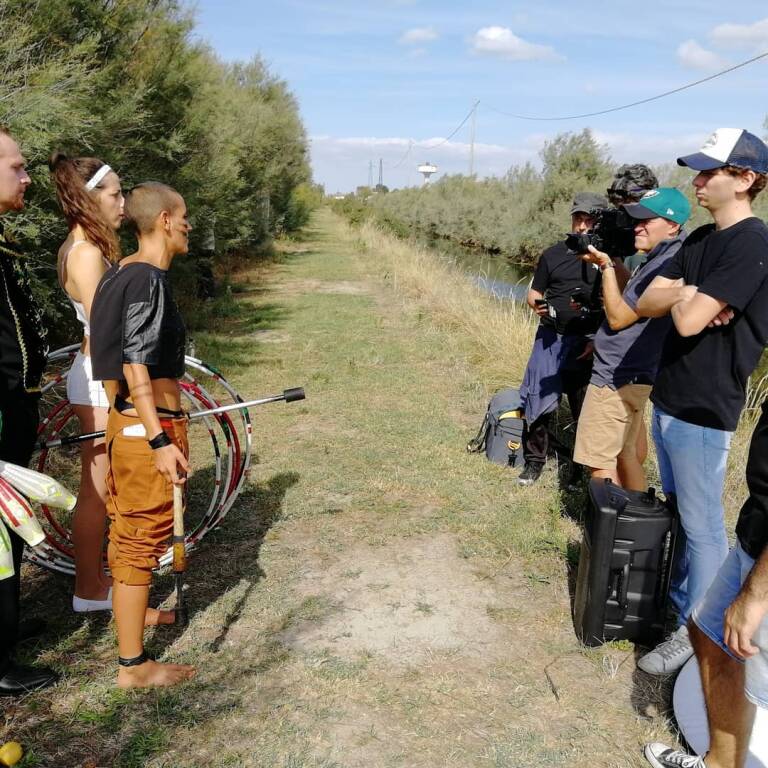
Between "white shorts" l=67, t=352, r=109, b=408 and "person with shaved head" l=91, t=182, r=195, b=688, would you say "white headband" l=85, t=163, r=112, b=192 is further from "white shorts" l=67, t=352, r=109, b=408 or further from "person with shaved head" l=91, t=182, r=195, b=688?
"white shorts" l=67, t=352, r=109, b=408

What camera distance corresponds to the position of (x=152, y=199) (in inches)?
95.7

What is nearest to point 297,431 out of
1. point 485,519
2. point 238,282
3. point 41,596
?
point 485,519

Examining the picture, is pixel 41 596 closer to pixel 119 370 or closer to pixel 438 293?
pixel 119 370

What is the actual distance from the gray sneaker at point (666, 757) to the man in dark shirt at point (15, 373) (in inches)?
91.8

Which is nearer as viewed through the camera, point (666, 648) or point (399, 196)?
point (666, 648)

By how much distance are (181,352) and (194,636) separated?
1394 millimetres

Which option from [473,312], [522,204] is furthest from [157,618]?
[522,204]

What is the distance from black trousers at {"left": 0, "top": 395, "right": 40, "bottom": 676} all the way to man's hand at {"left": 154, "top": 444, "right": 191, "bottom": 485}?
24.1 inches

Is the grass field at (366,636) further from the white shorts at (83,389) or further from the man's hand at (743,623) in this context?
the white shorts at (83,389)

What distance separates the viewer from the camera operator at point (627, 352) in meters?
3.22

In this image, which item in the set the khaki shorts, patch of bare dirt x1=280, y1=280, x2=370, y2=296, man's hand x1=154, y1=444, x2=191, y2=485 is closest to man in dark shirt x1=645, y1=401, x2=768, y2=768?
the khaki shorts

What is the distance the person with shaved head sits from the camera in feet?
7.70

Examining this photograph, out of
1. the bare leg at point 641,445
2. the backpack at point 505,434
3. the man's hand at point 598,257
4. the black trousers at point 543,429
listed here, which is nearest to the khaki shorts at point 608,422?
the bare leg at point 641,445

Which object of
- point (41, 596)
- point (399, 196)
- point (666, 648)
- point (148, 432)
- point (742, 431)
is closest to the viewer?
point (148, 432)
